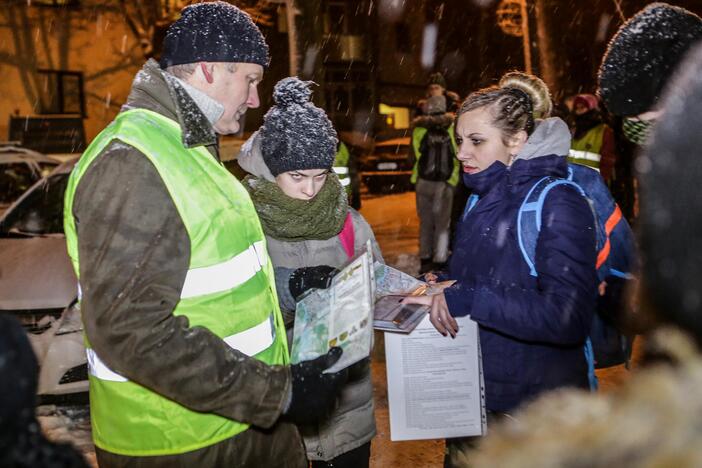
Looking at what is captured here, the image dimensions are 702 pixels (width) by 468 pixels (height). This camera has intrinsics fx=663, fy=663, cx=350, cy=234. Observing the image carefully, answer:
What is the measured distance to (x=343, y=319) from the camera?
1907 millimetres

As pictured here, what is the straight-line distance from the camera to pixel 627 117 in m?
2.52

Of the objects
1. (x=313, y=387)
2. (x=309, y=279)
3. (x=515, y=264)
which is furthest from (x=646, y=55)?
(x=313, y=387)

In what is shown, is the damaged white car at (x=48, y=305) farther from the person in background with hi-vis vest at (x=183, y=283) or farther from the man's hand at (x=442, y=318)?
the man's hand at (x=442, y=318)

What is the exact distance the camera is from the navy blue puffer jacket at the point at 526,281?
7.37ft

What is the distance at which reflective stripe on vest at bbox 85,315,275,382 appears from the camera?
74.2 inches

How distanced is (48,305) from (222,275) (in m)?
3.57

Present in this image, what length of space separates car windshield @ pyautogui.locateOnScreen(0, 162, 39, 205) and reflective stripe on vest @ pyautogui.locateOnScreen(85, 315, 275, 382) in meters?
6.93

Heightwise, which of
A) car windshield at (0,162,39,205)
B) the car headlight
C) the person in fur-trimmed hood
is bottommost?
the car headlight

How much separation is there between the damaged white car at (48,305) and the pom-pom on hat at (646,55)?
378cm

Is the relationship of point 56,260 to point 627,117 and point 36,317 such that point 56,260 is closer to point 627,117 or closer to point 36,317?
point 36,317

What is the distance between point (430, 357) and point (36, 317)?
3562 millimetres

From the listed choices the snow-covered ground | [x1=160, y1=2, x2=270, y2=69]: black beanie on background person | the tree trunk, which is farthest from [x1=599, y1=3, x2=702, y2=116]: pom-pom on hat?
the tree trunk

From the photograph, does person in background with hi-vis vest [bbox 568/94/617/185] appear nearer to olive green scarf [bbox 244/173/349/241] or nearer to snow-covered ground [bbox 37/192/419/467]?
snow-covered ground [bbox 37/192/419/467]

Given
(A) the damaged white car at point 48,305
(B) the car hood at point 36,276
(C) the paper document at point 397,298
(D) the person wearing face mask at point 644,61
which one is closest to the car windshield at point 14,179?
(A) the damaged white car at point 48,305
